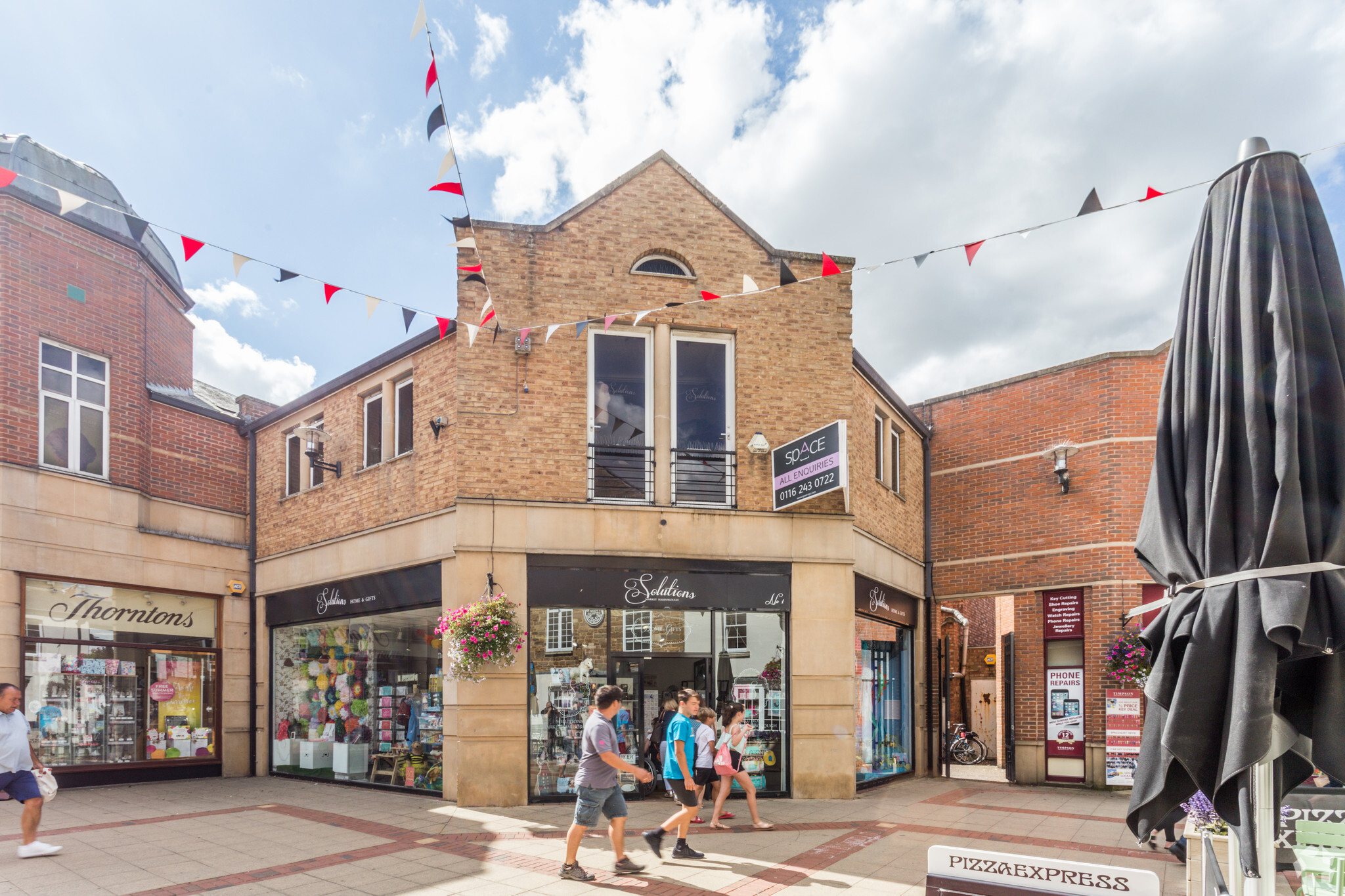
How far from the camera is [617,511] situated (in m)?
11.3

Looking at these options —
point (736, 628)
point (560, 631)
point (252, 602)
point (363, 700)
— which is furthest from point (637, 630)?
point (252, 602)

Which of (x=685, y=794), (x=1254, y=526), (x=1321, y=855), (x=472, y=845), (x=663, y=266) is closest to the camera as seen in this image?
(x=1254, y=526)

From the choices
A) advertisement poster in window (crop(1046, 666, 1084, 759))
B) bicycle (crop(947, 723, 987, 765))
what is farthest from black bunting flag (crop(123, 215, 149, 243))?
bicycle (crop(947, 723, 987, 765))

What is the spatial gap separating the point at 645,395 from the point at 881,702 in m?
6.42

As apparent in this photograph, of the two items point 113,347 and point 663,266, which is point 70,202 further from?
point 113,347

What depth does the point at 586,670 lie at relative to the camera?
36.6 feet

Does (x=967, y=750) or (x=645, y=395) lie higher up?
(x=645, y=395)

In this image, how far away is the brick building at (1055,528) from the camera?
46.1 feet

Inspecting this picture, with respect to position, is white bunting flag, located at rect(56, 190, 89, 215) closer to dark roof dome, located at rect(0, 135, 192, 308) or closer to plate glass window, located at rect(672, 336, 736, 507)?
dark roof dome, located at rect(0, 135, 192, 308)

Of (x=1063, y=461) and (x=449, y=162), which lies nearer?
(x=449, y=162)

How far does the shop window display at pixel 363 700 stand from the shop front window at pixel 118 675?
1172 mm

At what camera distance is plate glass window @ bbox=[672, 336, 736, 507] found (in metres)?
11.7

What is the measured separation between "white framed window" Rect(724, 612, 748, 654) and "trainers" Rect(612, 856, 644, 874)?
4.22 m

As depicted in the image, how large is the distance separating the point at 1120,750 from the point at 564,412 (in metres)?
9.90
